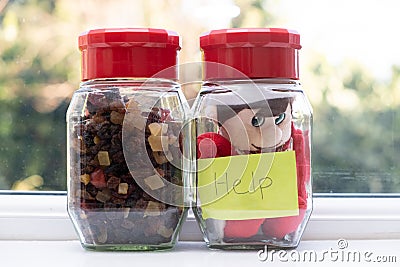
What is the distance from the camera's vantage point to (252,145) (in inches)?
32.8

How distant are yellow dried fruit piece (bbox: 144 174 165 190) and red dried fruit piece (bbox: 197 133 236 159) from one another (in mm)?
66

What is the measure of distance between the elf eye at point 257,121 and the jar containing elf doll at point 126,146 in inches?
3.5

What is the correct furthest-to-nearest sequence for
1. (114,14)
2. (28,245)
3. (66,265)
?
(114,14), (28,245), (66,265)

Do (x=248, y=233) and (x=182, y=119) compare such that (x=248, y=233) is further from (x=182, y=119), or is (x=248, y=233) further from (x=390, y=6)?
(x=390, y=6)

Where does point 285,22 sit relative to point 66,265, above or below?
above

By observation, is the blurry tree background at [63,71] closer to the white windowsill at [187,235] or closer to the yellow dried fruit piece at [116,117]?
the white windowsill at [187,235]

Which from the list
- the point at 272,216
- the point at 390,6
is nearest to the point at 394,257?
the point at 272,216

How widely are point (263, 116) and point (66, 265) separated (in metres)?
0.28

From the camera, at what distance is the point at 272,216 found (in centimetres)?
83

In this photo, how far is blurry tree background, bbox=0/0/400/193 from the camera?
40.1 inches

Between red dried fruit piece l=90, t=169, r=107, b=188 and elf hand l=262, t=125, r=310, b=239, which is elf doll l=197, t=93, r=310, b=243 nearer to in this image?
elf hand l=262, t=125, r=310, b=239

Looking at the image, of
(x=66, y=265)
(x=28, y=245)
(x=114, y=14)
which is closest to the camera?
(x=66, y=265)

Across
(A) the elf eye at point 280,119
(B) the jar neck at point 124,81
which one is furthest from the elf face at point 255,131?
(B) the jar neck at point 124,81

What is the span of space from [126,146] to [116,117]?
1.4 inches
